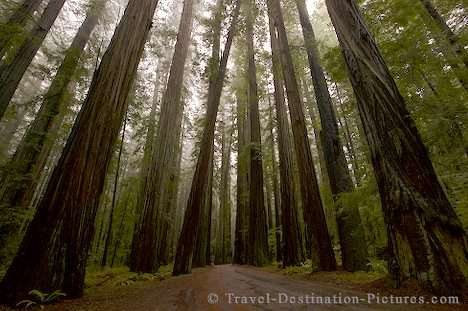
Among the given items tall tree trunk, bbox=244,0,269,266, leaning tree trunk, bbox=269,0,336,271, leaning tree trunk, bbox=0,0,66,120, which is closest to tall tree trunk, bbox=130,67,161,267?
leaning tree trunk, bbox=0,0,66,120

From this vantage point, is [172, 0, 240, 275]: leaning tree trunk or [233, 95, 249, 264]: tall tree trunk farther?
[233, 95, 249, 264]: tall tree trunk

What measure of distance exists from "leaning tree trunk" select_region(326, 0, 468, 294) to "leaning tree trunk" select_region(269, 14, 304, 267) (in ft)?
16.1

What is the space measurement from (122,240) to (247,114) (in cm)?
1086

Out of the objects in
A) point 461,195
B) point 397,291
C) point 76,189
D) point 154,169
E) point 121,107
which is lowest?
point 397,291

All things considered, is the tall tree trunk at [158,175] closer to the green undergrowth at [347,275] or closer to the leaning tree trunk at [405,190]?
the green undergrowth at [347,275]

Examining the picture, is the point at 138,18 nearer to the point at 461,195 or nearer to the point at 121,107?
the point at 121,107

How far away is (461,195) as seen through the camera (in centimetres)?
394

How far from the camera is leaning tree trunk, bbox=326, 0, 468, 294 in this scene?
6.64 ft

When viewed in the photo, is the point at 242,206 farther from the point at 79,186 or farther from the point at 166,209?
the point at 79,186

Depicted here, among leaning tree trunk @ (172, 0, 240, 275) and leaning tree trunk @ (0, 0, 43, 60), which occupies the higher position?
leaning tree trunk @ (0, 0, 43, 60)

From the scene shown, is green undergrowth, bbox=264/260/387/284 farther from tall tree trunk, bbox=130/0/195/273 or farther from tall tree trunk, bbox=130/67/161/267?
tall tree trunk, bbox=130/67/161/267

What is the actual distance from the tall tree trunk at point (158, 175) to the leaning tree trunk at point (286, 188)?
10.6 ft

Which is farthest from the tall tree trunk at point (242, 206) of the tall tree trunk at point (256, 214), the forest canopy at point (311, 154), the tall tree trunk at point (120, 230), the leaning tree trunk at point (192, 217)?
the tall tree trunk at point (120, 230)

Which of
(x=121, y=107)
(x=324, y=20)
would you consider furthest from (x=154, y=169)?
(x=324, y=20)
